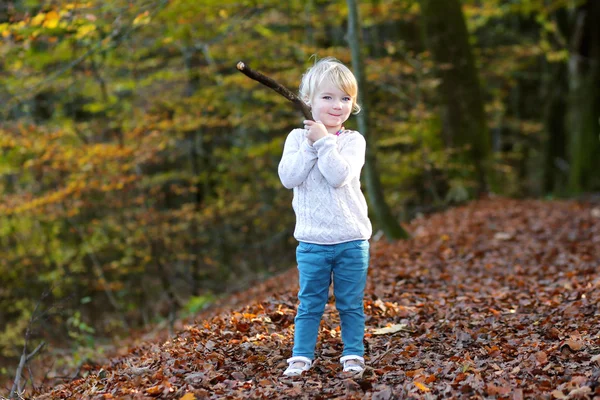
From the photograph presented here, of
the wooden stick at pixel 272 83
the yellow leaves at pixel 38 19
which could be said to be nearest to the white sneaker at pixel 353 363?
the wooden stick at pixel 272 83

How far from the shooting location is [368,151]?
913 centimetres

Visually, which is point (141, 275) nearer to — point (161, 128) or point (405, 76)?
point (161, 128)

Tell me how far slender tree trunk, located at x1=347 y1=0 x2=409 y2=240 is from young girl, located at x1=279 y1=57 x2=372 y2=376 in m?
4.11

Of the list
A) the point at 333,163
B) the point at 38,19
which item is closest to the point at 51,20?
the point at 38,19

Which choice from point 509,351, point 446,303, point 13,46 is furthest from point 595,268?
point 13,46

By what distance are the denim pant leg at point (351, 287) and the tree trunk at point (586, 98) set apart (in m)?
13.9

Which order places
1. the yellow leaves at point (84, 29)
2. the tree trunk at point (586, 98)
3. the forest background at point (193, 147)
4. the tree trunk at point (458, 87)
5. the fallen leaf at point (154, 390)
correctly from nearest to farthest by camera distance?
1. the fallen leaf at point (154, 390)
2. the yellow leaves at point (84, 29)
3. the forest background at point (193, 147)
4. the tree trunk at point (458, 87)
5. the tree trunk at point (586, 98)

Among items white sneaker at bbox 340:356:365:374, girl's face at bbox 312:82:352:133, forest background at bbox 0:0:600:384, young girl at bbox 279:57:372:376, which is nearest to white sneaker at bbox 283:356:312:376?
young girl at bbox 279:57:372:376

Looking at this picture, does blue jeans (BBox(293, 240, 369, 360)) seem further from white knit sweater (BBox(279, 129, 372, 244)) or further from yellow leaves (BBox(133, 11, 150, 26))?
yellow leaves (BBox(133, 11, 150, 26))

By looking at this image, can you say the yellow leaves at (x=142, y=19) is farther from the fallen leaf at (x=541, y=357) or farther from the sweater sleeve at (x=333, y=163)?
the fallen leaf at (x=541, y=357)

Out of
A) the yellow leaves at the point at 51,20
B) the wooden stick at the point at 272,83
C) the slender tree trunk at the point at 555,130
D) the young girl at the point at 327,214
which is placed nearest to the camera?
the wooden stick at the point at 272,83

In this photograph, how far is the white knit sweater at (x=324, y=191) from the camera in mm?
4230

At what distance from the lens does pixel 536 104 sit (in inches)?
967

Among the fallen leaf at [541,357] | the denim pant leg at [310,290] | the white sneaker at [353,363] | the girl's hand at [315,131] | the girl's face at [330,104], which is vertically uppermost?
the girl's face at [330,104]
